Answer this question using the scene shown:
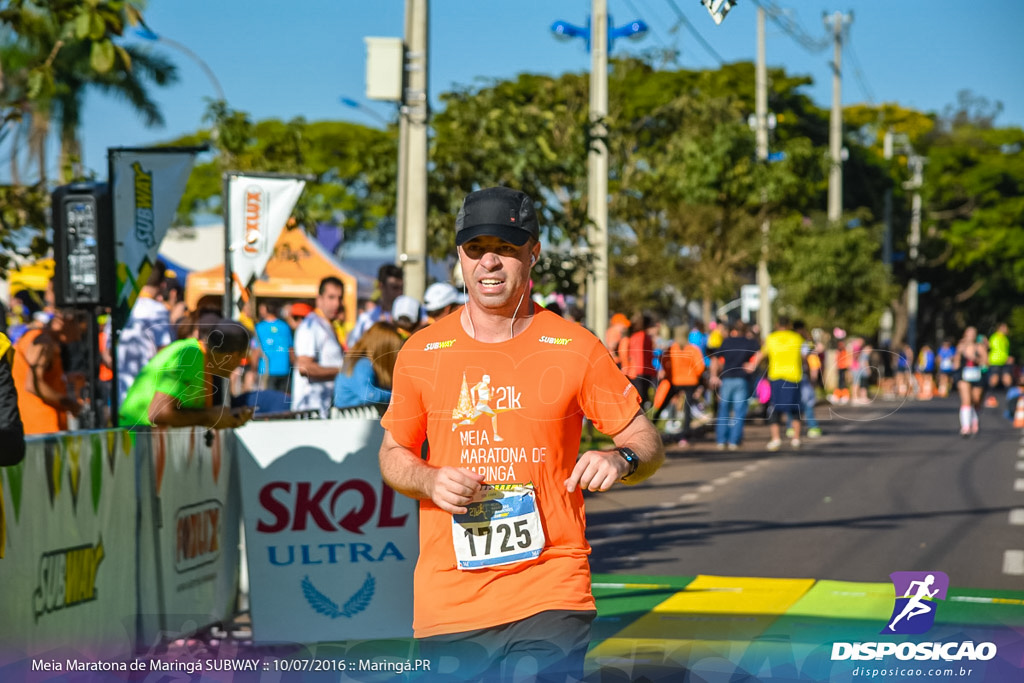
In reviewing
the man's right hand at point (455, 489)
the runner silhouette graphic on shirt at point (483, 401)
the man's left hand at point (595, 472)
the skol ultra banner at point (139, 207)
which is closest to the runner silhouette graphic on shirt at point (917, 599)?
the man's left hand at point (595, 472)

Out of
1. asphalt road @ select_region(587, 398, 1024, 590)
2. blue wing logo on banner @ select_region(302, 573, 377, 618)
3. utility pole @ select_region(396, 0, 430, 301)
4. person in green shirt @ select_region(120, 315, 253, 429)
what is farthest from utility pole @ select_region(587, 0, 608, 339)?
person in green shirt @ select_region(120, 315, 253, 429)

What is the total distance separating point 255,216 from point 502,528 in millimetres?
7289

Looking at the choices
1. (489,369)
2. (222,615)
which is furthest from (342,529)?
(489,369)

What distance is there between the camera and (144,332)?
9.66 m

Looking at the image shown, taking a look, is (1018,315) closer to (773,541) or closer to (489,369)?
(773,541)

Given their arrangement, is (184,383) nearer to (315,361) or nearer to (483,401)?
(315,361)

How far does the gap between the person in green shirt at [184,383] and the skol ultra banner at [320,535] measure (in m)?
0.34

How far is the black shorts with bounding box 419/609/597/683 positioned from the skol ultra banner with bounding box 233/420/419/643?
359 centimetres

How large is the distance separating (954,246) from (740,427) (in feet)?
99.9

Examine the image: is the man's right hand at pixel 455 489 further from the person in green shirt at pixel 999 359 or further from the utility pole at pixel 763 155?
the utility pole at pixel 763 155

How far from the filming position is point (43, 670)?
17.1 ft

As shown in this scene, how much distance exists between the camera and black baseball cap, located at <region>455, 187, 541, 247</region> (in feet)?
11.9

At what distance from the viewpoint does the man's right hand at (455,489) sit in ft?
11.2

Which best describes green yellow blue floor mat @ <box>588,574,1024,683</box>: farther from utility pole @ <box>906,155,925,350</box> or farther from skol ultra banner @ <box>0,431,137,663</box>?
utility pole @ <box>906,155,925,350</box>
